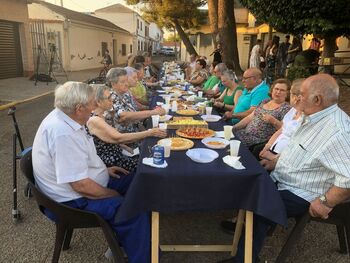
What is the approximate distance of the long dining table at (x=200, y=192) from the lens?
2.03m

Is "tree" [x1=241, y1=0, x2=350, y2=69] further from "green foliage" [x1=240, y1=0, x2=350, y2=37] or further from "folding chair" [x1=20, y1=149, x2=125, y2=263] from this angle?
"folding chair" [x1=20, y1=149, x2=125, y2=263]

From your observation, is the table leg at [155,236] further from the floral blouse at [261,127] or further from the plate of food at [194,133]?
the floral blouse at [261,127]

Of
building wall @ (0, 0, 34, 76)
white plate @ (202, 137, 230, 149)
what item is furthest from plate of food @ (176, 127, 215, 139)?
building wall @ (0, 0, 34, 76)

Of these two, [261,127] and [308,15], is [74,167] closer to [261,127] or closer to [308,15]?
[261,127]

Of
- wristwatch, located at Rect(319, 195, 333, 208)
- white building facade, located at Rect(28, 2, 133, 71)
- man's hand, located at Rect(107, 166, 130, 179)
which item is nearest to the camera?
wristwatch, located at Rect(319, 195, 333, 208)

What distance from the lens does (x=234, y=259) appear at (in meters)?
2.46

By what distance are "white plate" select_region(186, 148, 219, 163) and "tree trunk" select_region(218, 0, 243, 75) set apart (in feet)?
33.4

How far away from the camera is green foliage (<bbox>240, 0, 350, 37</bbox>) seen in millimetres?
6223

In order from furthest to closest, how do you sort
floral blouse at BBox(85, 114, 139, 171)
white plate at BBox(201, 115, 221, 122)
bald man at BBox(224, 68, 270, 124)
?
bald man at BBox(224, 68, 270, 124) → white plate at BBox(201, 115, 221, 122) → floral blouse at BBox(85, 114, 139, 171)

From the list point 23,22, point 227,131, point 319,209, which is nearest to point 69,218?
point 227,131

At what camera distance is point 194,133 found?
2.89 m

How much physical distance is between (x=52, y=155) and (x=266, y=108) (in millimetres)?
2395

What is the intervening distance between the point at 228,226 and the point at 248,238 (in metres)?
0.82

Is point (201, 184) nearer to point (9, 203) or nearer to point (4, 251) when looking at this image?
point (4, 251)
